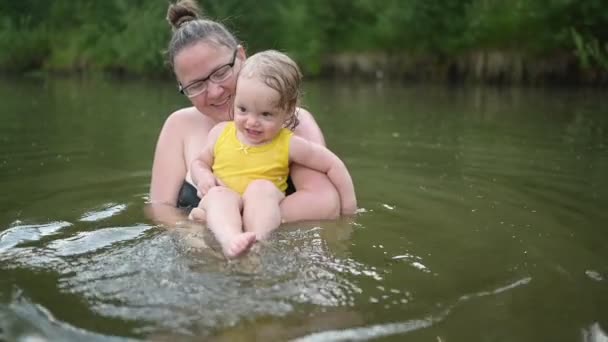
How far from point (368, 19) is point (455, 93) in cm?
582

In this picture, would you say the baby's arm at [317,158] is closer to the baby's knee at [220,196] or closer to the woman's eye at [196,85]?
the baby's knee at [220,196]

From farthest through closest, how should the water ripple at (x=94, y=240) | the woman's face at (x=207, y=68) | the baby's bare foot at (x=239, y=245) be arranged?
the woman's face at (x=207, y=68), the water ripple at (x=94, y=240), the baby's bare foot at (x=239, y=245)

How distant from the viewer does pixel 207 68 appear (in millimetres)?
3150

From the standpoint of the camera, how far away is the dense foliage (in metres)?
12.8

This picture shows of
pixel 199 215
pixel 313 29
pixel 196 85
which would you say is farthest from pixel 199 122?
pixel 313 29

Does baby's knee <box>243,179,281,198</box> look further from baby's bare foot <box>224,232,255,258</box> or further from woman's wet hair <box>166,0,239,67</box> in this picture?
woman's wet hair <box>166,0,239,67</box>

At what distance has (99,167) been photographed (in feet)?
15.5

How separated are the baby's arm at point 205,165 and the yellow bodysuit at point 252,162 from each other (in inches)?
2.4

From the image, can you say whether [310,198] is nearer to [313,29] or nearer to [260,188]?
[260,188]

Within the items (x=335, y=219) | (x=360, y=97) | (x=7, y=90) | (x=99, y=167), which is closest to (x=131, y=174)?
(x=99, y=167)

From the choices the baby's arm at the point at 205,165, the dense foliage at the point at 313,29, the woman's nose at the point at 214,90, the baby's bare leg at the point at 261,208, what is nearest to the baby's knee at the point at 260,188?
the baby's bare leg at the point at 261,208

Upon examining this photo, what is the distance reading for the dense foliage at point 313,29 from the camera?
12766mm

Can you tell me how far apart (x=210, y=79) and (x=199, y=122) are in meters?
0.32

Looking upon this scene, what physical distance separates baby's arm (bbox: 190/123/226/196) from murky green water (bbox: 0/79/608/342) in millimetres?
301
